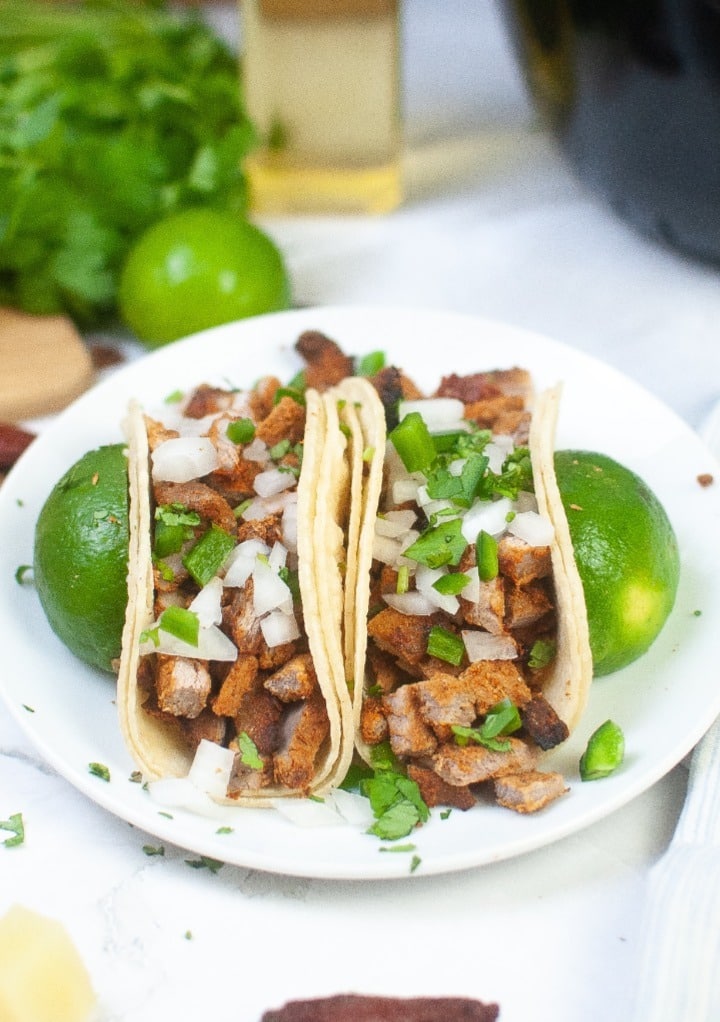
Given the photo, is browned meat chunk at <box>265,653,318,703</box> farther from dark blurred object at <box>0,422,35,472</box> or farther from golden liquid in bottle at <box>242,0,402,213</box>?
golden liquid in bottle at <box>242,0,402,213</box>

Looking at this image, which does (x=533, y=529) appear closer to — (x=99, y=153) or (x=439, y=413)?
(x=439, y=413)

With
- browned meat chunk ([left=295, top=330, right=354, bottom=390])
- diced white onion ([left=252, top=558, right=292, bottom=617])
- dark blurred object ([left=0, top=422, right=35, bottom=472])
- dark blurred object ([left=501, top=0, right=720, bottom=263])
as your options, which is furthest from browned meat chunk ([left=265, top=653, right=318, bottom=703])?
dark blurred object ([left=501, top=0, right=720, bottom=263])

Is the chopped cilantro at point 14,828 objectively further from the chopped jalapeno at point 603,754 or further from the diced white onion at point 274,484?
the chopped jalapeno at point 603,754

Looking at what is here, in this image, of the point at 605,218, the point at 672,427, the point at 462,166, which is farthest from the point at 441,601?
the point at 462,166

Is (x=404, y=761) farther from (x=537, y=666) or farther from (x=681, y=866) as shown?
(x=681, y=866)

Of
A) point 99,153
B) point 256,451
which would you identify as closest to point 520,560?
point 256,451

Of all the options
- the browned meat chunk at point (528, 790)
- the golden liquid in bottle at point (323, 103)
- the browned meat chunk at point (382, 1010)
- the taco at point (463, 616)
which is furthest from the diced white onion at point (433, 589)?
the golden liquid in bottle at point (323, 103)
